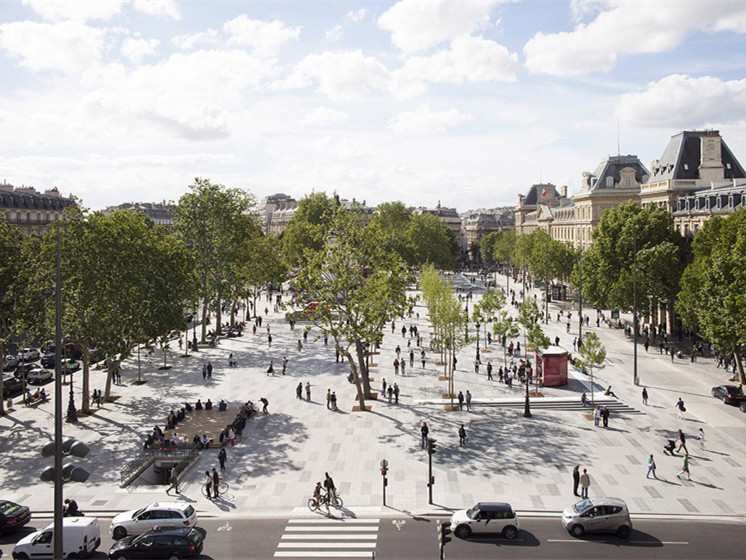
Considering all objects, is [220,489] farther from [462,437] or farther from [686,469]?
[686,469]

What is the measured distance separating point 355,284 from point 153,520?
20240 millimetres

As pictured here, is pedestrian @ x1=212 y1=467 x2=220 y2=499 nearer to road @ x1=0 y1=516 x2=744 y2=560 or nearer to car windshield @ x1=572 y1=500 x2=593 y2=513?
road @ x1=0 y1=516 x2=744 y2=560

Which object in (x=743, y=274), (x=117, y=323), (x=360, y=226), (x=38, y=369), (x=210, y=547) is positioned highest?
(x=360, y=226)

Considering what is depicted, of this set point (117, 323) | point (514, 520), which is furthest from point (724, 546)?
point (117, 323)

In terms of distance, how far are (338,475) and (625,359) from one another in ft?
104

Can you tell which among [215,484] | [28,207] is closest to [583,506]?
[215,484]

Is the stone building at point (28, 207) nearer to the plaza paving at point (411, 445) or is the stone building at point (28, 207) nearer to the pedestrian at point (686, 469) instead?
the plaza paving at point (411, 445)

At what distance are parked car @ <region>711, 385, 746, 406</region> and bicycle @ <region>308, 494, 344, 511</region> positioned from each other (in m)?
27.4

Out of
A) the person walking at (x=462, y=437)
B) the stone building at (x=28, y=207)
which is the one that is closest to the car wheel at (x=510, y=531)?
the person walking at (x=462, y=437)

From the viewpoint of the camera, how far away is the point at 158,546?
64.6ft

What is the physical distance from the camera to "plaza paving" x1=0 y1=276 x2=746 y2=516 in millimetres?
24891

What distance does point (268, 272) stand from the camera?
2731 inches

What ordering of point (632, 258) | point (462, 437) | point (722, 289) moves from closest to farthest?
1. point (462, 437)
2. point (722, 289)
3. point (632, 258)

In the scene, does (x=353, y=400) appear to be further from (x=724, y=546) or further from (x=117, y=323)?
(x=724, y=546)
